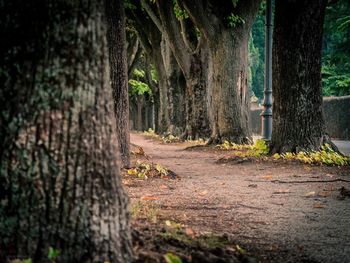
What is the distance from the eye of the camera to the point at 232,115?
564 inches

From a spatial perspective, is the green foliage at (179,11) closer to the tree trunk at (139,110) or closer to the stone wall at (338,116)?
the stone wall at (338,116)

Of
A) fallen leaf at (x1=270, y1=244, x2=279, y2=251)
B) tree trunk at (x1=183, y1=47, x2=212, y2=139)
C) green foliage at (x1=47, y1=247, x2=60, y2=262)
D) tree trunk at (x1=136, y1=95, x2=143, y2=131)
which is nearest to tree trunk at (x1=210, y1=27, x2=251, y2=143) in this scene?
tree trunk at (x1=183, y1=47, x2=212, y2=139)

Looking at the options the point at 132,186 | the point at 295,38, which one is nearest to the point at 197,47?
the point at 295,38

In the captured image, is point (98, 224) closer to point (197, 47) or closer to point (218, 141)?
point (218, 141)

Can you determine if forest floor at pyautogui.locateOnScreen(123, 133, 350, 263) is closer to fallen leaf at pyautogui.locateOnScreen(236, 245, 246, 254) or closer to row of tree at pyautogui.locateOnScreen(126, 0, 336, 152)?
fallen leaf at pyautogui.locateOnScreen(236, 245, 246, 254)

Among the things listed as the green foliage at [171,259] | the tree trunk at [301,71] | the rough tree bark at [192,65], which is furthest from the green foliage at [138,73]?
the green foliage at [171,259]

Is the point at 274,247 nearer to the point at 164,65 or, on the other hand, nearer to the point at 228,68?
the point at 228,68

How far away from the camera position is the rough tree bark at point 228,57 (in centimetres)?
1382

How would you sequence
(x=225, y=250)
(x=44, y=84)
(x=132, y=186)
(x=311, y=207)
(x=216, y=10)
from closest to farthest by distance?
(x=44, y=84) → (x=225, y=250) → (x=311, y=207) → (x=132, y=186) → (x=216, y=10)

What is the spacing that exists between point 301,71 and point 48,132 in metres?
8.11

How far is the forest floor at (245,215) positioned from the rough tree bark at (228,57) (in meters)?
5.19

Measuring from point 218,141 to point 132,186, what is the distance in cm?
810

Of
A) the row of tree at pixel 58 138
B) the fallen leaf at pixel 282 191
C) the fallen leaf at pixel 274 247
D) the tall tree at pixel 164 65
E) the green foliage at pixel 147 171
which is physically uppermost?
the tall tree at pixel 164 65

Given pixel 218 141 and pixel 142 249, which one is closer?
pixel 142 249
